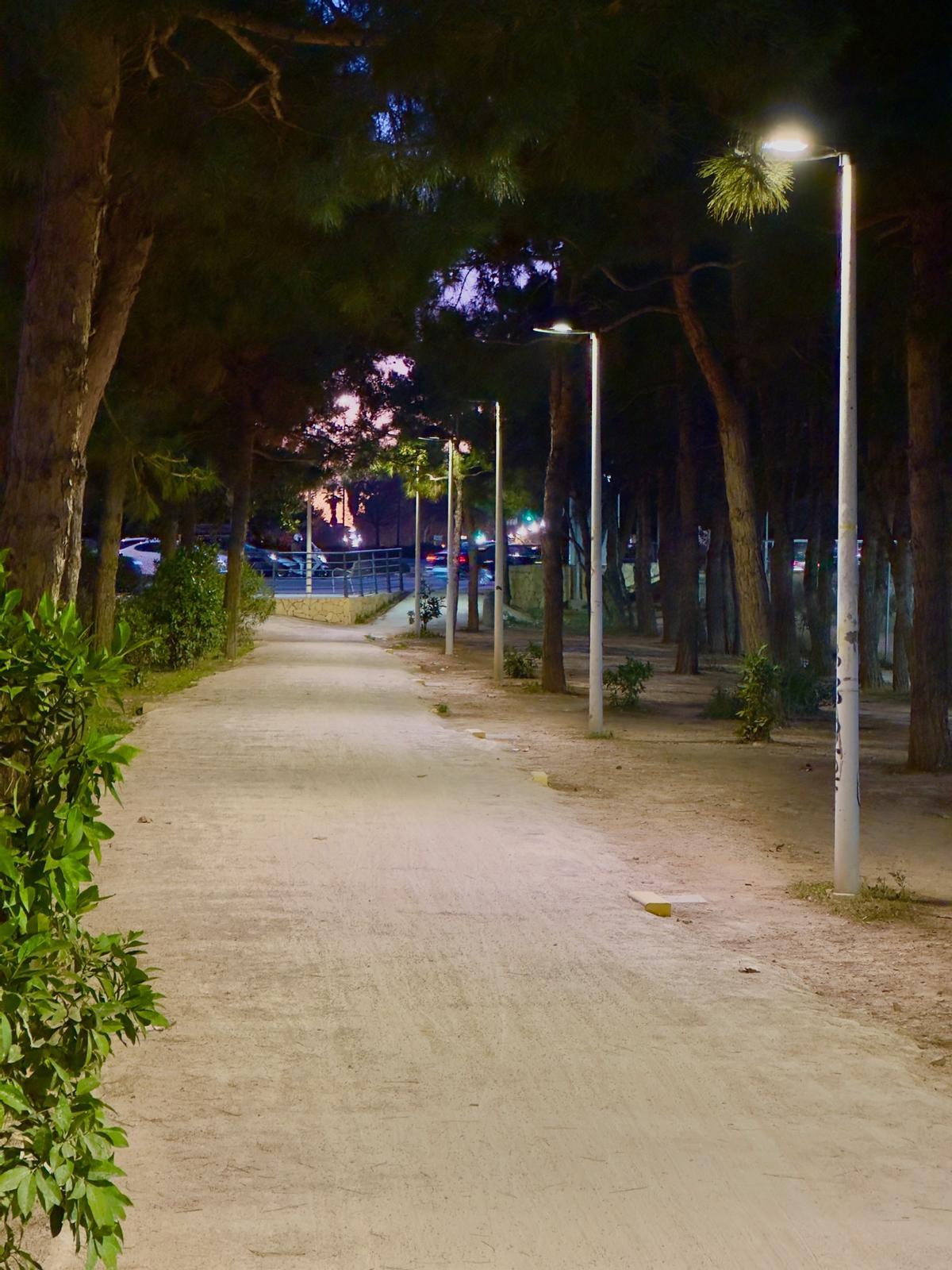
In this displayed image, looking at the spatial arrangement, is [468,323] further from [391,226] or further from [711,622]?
[711,622]

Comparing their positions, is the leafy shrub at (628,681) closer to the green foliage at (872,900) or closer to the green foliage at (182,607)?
the green foliage at (182,607)

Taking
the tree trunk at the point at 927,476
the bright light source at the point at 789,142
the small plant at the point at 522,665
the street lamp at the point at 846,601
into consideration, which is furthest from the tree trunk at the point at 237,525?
the bright light source at the point at 789,142

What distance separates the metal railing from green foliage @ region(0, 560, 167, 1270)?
172ft

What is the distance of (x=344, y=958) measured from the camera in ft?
25.5

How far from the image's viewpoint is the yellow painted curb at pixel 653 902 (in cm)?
A: 928

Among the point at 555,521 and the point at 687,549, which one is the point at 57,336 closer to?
the point at 555,521

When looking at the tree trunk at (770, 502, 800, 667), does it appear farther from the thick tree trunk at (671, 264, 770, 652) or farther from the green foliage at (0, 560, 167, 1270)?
the green foliage at (0, 560, 167, 1270)

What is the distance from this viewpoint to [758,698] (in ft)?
66.2

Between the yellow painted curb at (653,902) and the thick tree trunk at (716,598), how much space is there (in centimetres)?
3282

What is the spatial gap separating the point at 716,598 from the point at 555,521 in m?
16.7

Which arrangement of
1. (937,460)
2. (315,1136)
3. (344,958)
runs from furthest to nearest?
(937,460)
(344,958)
(315,1136)

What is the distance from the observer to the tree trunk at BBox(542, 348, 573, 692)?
28062mm

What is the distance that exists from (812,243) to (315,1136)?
16.2 meters

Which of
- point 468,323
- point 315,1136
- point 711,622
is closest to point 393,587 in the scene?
point 711,622
